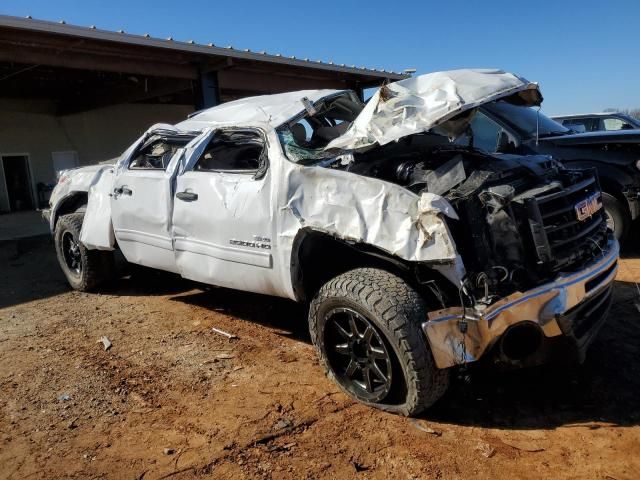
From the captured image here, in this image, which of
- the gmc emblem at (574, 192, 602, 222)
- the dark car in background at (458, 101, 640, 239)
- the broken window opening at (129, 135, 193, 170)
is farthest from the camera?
the dark car in background at (458, 101, 640, 239)

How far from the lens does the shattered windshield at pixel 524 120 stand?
19.0 ft

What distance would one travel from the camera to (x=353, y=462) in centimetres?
251

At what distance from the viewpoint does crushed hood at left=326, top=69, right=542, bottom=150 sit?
10.1 ft

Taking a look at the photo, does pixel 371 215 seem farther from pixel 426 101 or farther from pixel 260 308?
pixel 260 308

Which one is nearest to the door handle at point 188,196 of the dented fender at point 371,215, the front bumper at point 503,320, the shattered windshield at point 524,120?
the dented fender at point 371,215

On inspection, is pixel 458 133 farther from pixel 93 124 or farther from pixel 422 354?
pixel 93 124

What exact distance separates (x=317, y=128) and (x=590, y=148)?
3.43 meters

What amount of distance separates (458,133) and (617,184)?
308cm

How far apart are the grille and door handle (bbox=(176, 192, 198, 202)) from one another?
2.36m

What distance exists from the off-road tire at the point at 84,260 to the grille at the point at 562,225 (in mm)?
4433

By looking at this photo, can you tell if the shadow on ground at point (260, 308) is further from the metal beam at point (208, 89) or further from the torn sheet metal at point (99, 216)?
the metal beam at point (208, 89)

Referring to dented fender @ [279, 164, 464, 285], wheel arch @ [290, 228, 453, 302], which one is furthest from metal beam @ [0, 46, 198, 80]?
wheel arch @ [290, 228, 453, 302]

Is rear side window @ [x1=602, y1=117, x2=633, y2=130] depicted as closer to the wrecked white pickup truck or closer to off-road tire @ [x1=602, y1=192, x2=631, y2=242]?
off-road tire @ [x1=602, y1=192, x2=631, y2=242]

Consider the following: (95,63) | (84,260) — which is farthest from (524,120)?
(95,63)
